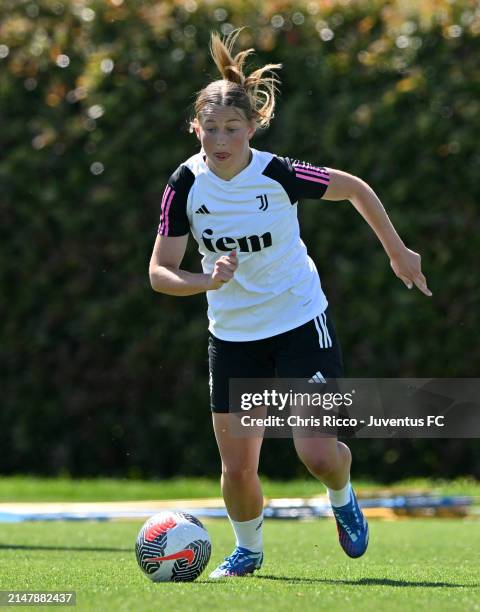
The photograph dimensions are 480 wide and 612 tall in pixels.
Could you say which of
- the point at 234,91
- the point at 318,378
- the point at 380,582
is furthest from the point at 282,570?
the point at 234,91

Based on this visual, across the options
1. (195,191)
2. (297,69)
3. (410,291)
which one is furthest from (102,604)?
(297,69)

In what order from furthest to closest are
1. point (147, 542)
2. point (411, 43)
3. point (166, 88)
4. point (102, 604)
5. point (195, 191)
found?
point (166, 88) → point (411, 43) → point (195, 191) → point (147, 542) → point (102, 604)

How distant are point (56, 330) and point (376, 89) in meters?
3.64

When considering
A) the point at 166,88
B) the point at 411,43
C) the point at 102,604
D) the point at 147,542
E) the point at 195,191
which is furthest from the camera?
the point at 166,88

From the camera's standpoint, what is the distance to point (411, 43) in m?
11.0

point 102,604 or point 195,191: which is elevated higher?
point 195,191

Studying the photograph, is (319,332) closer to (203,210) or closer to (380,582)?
(203,210)

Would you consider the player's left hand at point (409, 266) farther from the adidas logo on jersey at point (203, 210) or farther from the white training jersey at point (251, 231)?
the adidas logo on jersey at point (203, 210)

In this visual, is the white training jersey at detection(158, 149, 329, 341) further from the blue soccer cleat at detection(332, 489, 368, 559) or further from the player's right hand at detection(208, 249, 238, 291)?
the blue soccer cleat at detection(332, 489, 368, 559)

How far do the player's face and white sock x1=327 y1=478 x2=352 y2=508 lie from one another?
155 centimetres

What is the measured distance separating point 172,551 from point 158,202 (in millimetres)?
6609

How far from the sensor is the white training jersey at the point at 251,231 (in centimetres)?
594

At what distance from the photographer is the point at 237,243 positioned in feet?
19.5

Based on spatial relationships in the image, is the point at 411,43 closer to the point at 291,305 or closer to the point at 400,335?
the point at 400,335
